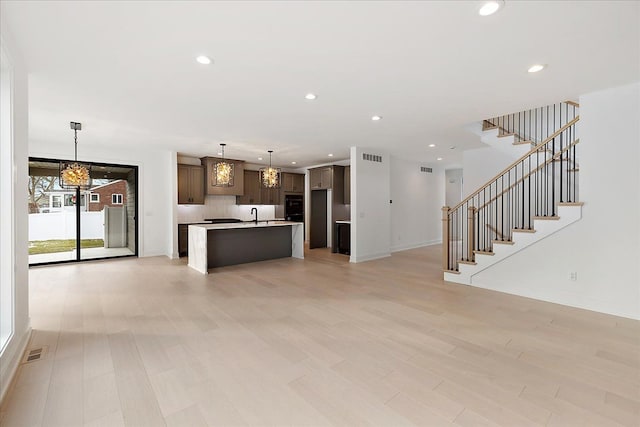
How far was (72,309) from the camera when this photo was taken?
12.1 feet

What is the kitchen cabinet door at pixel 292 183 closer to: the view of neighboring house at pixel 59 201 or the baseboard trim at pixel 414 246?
the baseboard trim at pixel 414 246

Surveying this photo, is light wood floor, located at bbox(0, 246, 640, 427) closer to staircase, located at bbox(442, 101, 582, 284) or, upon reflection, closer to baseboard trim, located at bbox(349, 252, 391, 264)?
staircase, located at bbox(442, 101, 582, 284)

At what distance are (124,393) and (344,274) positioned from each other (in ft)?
13.5

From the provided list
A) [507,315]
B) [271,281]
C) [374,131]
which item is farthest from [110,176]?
[507,315]

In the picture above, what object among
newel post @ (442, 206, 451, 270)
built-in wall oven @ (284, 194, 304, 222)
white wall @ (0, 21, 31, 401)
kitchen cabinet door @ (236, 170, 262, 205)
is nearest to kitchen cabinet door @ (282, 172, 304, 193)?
built-in wall oven @ (284, 194, 304, 222)

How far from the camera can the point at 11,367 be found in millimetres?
2223

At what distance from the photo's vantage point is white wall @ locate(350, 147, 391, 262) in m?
6.97

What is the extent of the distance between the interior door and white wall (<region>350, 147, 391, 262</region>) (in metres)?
2.56

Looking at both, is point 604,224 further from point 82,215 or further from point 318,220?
point 82,215

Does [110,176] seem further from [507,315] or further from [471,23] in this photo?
[507,315]

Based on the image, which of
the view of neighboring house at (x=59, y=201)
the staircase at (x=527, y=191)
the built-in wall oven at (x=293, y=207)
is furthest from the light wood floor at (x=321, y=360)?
the built-in wall oven at (x=293, y=207)

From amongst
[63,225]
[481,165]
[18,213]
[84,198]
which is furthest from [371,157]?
[63,225]

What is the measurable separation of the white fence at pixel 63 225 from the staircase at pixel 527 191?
8149 millimetres

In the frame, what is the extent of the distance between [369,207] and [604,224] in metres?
4.37
